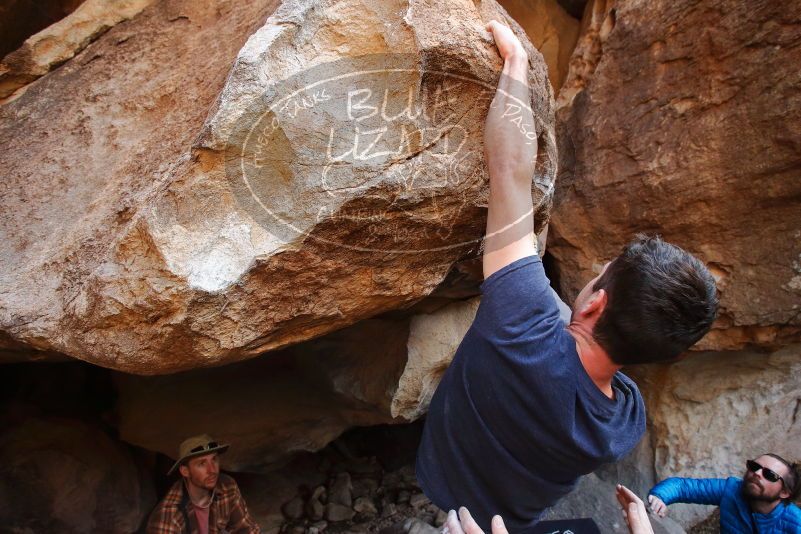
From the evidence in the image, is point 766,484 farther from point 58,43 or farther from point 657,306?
point 58,43

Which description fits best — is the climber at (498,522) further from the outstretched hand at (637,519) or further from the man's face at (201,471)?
the man's face at (201,471)

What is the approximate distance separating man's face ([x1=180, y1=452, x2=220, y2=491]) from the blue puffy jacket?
4.56 feet

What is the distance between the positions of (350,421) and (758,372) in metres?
1.43

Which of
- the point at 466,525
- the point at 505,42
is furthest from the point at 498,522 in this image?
the point at 505,42

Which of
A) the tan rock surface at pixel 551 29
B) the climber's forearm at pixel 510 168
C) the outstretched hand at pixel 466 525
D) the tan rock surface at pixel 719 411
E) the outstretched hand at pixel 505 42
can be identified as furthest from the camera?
the tan rock surface at pixel 551 29

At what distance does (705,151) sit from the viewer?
1.76 meters

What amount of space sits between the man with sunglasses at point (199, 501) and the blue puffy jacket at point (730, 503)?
4.42 feet

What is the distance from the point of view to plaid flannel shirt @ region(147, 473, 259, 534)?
163cm

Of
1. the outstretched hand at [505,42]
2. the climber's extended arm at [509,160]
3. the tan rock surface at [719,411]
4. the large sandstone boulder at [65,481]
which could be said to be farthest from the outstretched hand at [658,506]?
the large sandstone boulder at [65,481]

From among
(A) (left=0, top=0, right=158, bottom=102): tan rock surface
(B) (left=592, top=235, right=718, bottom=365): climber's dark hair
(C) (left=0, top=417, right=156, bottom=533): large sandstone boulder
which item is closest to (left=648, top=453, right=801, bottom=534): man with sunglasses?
(B) (left=592, top=235, right=718, bottom=365): climber's dark hair

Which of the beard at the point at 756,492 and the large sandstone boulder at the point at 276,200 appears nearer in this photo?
the large sandstone boulder at the point at 276,200

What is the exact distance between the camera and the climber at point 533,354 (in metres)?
0.83

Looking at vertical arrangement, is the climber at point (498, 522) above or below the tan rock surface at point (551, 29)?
below

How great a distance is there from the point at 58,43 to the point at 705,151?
180 centimetres
